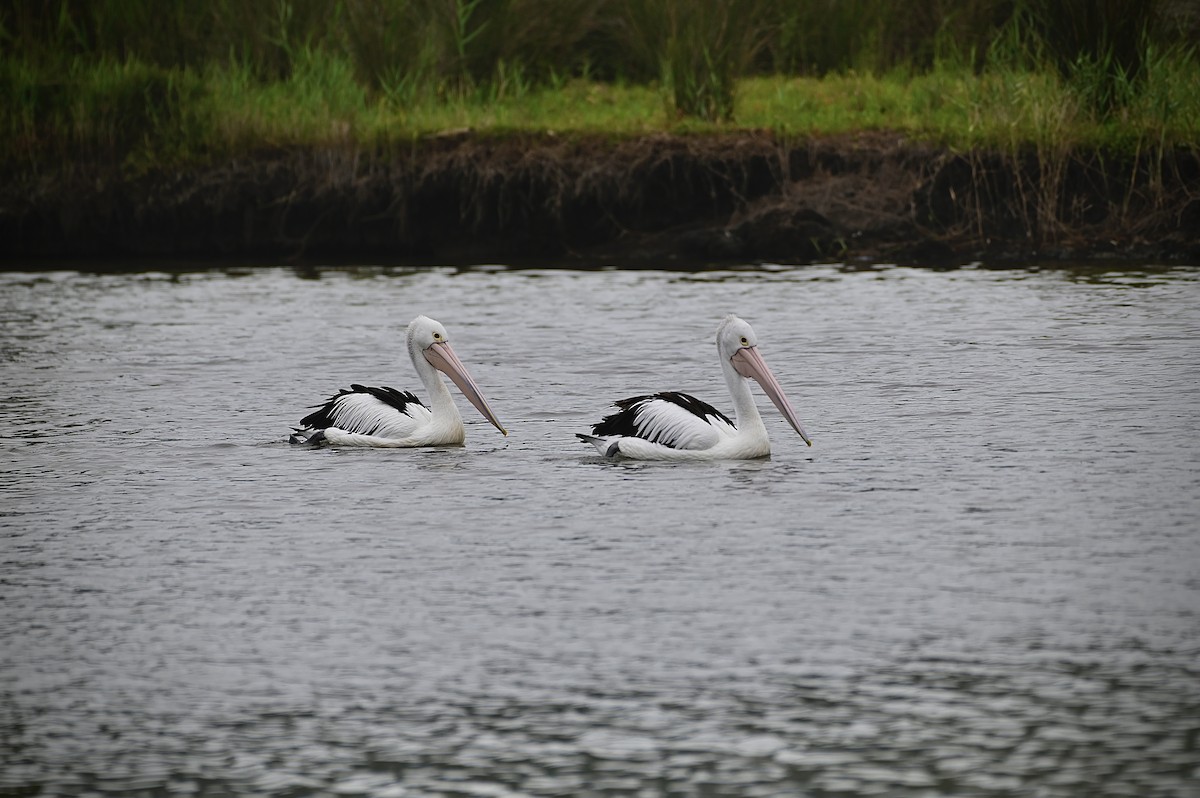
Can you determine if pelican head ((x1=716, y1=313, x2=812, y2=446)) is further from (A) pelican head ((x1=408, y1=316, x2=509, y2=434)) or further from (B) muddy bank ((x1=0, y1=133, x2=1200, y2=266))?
(B) muddy bank ((x1=0, y1=133, x2=1200, y2=266))

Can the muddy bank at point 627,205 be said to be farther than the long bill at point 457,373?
Yes

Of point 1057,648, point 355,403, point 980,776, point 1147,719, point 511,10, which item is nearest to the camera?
point 980,776

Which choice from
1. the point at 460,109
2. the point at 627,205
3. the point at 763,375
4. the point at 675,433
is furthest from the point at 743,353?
the point at 460,109

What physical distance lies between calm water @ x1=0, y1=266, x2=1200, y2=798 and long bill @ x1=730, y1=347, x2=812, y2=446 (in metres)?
0.18

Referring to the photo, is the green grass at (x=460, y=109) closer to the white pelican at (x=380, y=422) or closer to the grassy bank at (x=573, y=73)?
the grassy bank at (x=573, y=73)

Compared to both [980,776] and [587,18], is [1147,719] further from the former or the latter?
[587,18]

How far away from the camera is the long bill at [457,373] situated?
944 cm

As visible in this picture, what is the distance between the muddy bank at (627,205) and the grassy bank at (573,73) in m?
0.23

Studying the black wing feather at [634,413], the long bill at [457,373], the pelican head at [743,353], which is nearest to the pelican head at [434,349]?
the long bill at [457,373]

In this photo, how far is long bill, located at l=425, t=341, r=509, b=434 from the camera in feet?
31.0

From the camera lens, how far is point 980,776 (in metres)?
4.68

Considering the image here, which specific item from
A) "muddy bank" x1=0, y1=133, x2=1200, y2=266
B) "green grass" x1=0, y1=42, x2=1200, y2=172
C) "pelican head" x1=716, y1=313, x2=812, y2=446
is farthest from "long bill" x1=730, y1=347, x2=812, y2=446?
"green grass" x1=0, y1=42, x2=1200, y2=172

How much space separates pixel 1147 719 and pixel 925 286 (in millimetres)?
9317

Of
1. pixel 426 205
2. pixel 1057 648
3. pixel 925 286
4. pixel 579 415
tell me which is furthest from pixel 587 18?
pixel 1057 648
